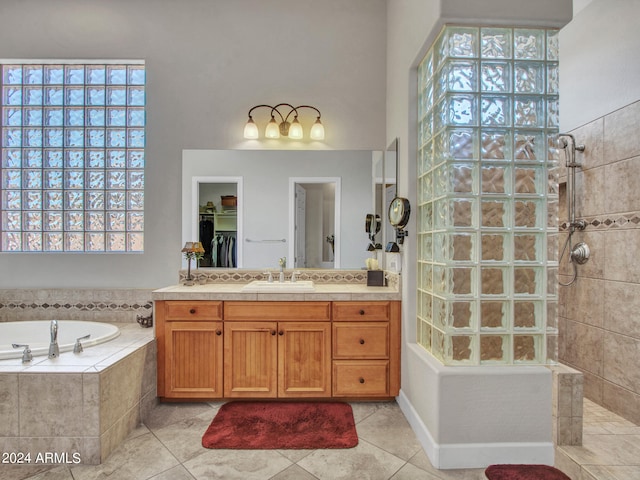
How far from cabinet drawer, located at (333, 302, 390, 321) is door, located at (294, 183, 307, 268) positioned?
62 centimetres

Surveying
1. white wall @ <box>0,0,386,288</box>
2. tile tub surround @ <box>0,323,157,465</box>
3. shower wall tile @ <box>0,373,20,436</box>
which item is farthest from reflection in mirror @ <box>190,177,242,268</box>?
shower wall tile @ <box>0,373,20,436</box>

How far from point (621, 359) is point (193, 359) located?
275cm

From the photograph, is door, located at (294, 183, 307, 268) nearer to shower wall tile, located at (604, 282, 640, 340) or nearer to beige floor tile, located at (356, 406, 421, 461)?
beige floor tile, located at (356, 406, 421, 461)

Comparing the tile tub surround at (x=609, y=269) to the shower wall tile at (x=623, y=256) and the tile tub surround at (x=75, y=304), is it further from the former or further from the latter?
the tile tub surround at (x=75, y=304)

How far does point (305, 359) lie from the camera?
2.46 meters

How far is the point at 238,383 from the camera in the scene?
2447mm

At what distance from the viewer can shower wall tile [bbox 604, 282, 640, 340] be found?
7.03 ft

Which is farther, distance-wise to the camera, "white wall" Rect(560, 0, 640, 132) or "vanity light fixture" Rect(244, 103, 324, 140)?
"vanity light fixture" Rect(244, 103, 324, 140)

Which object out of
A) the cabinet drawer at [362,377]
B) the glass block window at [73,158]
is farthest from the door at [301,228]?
the glass block window at [73,158]

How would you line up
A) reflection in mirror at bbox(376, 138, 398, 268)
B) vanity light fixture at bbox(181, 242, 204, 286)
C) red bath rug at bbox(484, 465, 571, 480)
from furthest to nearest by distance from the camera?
vanity light fixture at bbox(181, 242, 204, 286), reflection in mirror at bbox(376, 138, 398, 268), red bath rug at bbox(484, 465, 571, 480)

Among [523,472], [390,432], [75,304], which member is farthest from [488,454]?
[75,304]

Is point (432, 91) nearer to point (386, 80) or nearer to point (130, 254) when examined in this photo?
point (386, 80)

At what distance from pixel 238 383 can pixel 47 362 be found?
3.60 ft

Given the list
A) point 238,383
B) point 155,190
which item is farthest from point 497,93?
point 155,190
